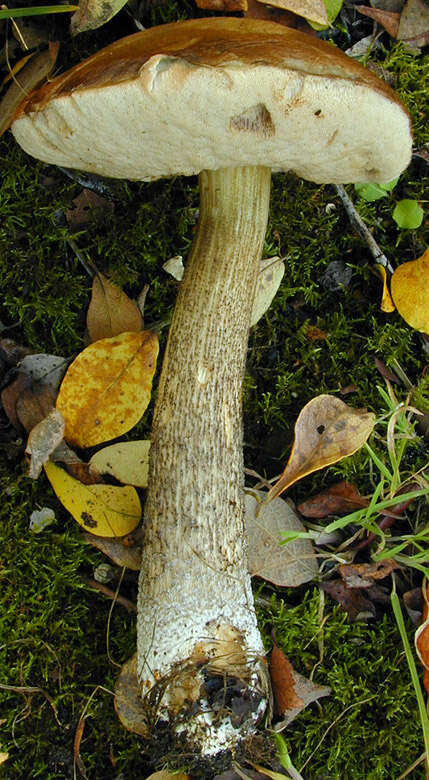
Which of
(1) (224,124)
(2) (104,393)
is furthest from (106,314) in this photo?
(1) (224,124)

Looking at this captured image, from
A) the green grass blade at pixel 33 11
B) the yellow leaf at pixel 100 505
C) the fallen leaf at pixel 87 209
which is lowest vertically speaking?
the yellow leaf at pixel 100 505

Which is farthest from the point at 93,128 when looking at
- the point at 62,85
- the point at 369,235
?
the point at 369,235

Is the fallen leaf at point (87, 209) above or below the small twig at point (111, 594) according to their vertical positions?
above

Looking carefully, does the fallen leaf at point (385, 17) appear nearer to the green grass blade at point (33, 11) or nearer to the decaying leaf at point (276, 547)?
the green grass blade at point (33, 11)

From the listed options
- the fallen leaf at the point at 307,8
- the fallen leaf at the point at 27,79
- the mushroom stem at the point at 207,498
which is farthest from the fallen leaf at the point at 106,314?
the fallen leaf at the point at 307,8

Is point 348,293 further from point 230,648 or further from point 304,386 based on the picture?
point 230,648

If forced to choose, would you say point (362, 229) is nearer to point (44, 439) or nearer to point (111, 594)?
point (44, 439)

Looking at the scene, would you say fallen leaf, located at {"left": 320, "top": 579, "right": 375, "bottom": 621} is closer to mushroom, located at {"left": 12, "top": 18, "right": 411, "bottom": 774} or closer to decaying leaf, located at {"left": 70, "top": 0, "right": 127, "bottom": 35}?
mushroom, located at {"left": 12, "top": 18, "right": 411, "bottom": 774}
